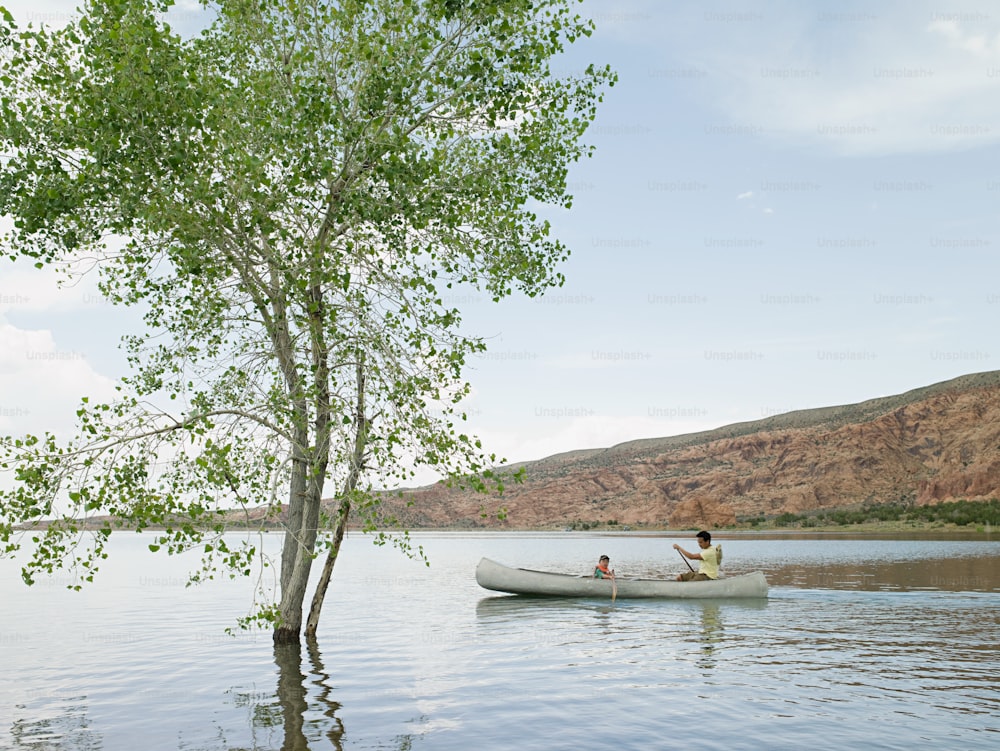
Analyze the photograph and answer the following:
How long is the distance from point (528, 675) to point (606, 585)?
1358 cm

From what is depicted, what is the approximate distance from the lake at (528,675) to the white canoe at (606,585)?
1.66ft

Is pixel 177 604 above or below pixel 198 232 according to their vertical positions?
below

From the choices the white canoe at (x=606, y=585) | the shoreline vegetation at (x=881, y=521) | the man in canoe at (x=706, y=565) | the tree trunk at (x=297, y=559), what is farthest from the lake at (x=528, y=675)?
Answer: the shoreline vegetation at (x=881, y=521)

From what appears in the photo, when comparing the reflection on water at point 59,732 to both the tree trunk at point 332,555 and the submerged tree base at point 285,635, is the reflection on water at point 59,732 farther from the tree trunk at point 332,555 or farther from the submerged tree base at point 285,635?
the tree trunk at point 332,555

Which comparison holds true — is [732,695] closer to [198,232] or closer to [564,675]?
[564,675]

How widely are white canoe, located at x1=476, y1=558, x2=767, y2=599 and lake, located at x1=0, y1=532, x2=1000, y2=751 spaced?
50cm

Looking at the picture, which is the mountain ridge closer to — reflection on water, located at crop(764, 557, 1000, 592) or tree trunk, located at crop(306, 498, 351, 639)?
reflection on water, located at crop(764, 557, 1000, 592)

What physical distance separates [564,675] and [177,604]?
→ 24017 millimetres

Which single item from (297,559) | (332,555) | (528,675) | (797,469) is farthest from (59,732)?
(797,469)

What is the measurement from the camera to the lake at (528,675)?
44.0 ft

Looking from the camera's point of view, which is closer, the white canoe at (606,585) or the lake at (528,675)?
the lake at (528,675)

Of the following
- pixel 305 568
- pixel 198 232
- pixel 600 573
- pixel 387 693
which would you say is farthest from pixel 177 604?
pixel 198 232

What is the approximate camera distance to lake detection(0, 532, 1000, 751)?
13.4 meters

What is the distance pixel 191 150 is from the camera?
15.6m
